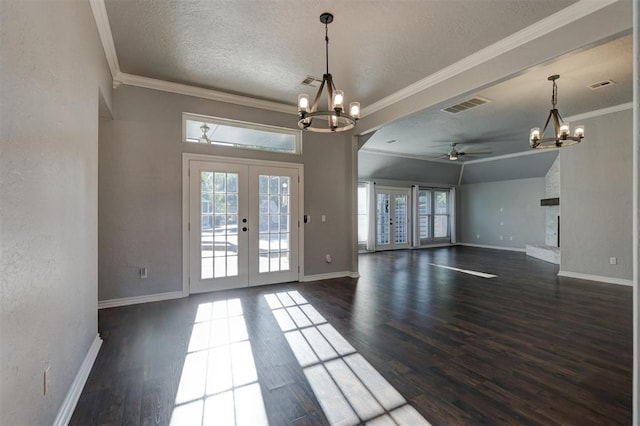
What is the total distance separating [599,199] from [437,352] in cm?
518

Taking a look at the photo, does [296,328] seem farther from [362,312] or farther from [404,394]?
[404,394]

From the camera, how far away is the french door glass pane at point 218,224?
4.52 m

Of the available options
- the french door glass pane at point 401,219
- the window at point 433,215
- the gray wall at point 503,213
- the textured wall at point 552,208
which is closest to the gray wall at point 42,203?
the french door glass pane at point 401,219

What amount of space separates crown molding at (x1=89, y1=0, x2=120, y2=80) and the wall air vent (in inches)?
88.3

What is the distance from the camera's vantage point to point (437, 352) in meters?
2.65

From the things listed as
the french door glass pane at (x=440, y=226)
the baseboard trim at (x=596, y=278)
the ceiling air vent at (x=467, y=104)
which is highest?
the ceiling air vent at (x=467, y=104)

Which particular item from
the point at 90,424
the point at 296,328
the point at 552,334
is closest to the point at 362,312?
the point at 296,328

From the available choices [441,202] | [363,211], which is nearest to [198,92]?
[363,211]

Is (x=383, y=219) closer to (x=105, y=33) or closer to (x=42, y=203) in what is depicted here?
(x=105, y=33)

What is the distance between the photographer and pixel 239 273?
4.80 metres

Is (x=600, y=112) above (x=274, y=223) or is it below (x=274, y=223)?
above

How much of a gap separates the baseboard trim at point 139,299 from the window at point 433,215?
8.70m

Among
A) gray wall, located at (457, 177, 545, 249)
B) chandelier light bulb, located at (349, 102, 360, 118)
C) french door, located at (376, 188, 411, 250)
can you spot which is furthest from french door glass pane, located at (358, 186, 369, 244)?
chandelier light bulb, located at (349, 102, 360, 118)

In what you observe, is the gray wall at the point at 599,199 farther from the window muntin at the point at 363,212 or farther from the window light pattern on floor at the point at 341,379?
the window light pattern on floor at the point at 341,379
